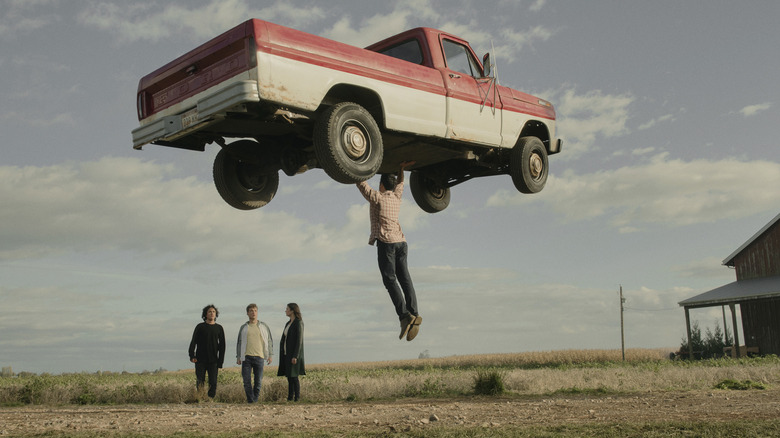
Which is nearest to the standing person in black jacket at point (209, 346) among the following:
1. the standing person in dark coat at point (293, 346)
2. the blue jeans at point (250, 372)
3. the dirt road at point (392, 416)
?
the blue jeans at point (250, 372)

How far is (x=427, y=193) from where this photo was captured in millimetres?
9648

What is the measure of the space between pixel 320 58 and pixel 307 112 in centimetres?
53

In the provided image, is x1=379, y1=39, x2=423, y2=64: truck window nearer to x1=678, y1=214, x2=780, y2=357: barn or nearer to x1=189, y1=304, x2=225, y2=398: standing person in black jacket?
x1=189, y1=304, x2=225, y2=398: standing person in black jacket

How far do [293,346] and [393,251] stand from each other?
5.25 meters

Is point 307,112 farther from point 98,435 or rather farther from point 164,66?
point 98,435

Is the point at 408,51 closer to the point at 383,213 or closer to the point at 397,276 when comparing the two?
the point at 383,213

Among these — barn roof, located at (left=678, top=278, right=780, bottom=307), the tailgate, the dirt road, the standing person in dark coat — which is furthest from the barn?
the tailgate

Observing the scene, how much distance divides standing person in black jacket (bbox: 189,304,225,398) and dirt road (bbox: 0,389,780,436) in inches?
84.9

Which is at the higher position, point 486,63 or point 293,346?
point 486,63

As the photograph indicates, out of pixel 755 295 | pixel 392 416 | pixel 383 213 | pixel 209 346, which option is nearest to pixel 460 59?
pixel 383 213

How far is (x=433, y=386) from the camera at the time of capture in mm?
14070

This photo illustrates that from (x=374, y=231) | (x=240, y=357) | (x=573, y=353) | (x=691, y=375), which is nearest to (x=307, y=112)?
(x=374, y=231)

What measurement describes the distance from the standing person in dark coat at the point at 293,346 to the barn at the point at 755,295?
23.4m

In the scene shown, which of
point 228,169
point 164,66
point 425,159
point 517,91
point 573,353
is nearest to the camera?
point 164,66
